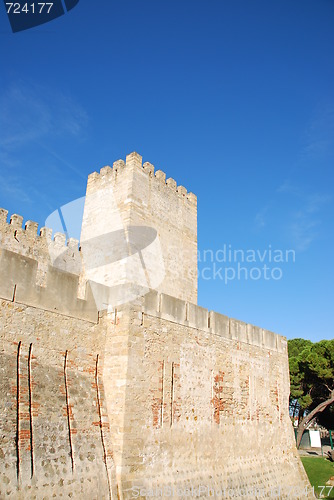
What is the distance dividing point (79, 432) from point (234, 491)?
5.41 meters

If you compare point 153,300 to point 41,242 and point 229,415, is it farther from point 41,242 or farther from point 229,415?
point 41,242

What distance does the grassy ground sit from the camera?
50.4 feet

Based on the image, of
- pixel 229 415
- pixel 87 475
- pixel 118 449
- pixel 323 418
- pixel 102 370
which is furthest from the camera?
pixel 323 418

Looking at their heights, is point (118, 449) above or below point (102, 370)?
below

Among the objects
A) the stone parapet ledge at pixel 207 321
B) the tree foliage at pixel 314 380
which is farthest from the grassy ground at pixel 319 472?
the tree foliage at pixel 314 380

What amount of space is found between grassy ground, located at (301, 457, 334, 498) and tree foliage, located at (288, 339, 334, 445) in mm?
6671

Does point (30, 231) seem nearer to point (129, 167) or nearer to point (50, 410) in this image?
point (129, 167)

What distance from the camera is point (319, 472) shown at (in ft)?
59.4

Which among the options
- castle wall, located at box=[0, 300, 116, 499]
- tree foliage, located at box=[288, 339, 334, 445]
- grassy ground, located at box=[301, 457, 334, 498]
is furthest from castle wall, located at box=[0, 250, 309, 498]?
tree foliage, located at box=[288, 339, 334, 445]

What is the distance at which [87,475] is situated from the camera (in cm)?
761

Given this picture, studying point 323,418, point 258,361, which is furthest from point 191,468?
point 323,418

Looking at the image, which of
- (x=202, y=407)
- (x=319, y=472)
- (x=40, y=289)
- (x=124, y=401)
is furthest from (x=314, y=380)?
(x=40, y=289)

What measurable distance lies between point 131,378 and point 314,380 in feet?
78.8

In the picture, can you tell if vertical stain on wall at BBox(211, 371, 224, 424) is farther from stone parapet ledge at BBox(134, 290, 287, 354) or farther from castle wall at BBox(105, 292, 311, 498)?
stone parapet ledge at BBox(134, 290, 287, 354)
